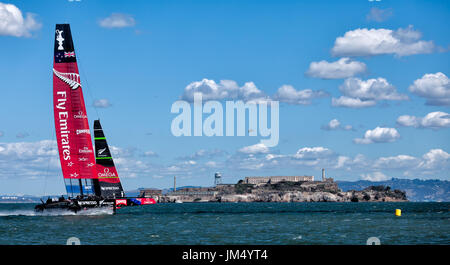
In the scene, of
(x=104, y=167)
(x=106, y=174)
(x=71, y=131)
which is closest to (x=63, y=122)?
(x=71, y=131)

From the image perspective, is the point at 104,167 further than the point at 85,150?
Yes

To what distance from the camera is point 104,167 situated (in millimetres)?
121375

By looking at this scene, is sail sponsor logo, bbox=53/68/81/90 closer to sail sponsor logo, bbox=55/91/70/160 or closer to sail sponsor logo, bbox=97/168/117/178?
sail sponsor logo, bbox=55/91/70/160

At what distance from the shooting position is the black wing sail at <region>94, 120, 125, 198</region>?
11938cm

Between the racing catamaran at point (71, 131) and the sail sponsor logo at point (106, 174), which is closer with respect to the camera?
the racing catamaran at point (71, 131)

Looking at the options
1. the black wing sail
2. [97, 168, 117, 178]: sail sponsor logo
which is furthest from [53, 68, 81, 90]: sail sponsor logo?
[97, 168, 117, 178]: sail sponsor logo

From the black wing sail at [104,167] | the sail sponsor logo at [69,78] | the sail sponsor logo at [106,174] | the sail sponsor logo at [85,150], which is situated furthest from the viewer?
the sail sponsor logo at [106,174]

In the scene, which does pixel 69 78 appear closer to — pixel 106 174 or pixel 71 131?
pixel 71 131

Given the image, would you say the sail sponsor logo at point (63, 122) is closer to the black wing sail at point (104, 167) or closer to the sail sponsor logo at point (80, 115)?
the sail sponsor logo at point (80, 115)

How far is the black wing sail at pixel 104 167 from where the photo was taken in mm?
119375

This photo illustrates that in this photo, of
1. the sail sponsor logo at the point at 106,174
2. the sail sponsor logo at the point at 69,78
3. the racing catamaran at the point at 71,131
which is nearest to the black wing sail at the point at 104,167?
the sail sponsor logo at the point at 106,174
